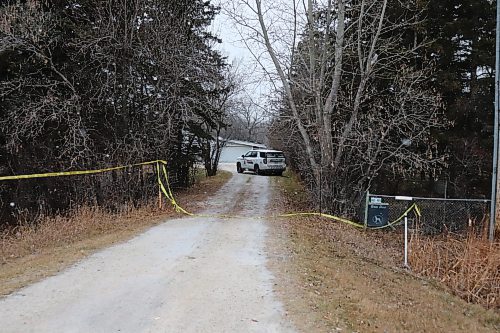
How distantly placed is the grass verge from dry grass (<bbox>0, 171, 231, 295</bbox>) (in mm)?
3515

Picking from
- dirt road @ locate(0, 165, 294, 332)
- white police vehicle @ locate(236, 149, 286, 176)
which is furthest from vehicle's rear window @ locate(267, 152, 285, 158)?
dirt road @ locate(0, 165, 294, 332)

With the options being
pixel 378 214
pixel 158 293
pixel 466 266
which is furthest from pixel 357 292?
pixel 378 214

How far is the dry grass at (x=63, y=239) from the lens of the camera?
709 centimetres

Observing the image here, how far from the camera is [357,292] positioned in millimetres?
6320

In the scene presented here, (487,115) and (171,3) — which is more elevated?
(171,3)

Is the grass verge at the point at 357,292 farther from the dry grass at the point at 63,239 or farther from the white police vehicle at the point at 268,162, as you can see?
the white police vehicle at the point at 268,162

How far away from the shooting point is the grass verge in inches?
206

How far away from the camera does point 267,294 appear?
603 centimetres

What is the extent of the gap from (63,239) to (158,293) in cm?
495

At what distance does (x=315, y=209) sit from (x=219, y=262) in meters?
7.46

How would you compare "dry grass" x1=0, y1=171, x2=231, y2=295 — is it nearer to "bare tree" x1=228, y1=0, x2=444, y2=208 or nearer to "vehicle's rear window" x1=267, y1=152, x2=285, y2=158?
"bare tree" x1=228, y1=0, x2=444, y2=208

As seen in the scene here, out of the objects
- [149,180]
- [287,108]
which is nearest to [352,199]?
[287,108]

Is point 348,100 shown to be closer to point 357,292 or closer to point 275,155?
point 357,292

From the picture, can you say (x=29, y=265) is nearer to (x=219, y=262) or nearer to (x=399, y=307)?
(x=219, y=262)
